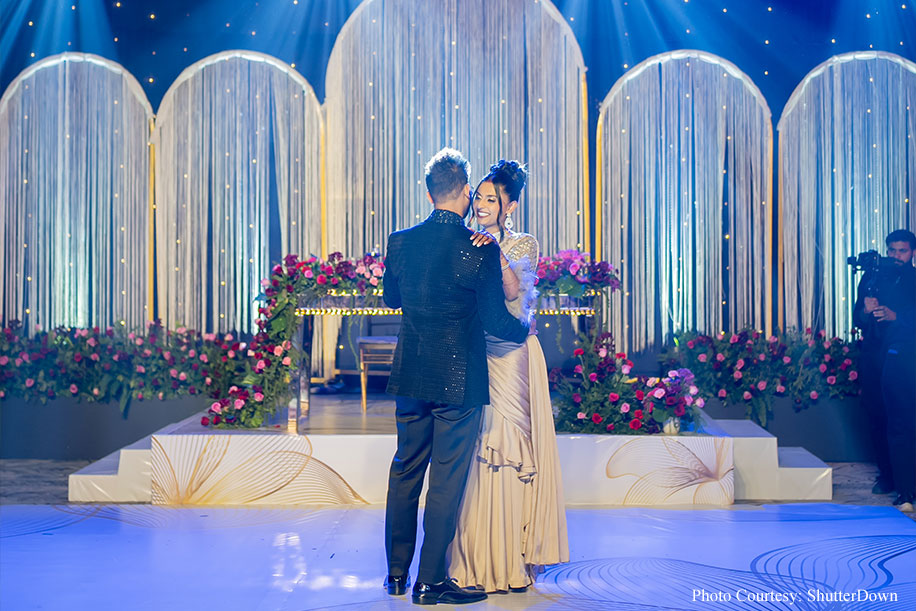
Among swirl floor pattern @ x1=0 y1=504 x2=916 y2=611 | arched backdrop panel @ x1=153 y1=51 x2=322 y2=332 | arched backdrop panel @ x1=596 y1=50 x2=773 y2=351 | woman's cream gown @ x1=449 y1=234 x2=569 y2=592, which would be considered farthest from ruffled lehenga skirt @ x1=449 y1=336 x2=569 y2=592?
arched backdrop panel @ x1=153 y1=51 x2=322 y2=332

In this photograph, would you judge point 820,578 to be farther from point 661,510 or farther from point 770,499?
point 770,499

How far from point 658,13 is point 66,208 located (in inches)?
202

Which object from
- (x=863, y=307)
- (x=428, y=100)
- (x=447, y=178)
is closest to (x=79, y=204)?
(x=428, y=100)

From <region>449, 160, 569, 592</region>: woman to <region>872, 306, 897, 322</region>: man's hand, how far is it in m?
2.55

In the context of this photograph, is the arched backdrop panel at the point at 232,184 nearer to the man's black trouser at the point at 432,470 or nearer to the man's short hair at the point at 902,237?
the man's short hair at the point at 902,237

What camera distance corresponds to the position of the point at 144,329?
285 inches

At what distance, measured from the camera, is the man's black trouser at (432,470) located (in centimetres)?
292

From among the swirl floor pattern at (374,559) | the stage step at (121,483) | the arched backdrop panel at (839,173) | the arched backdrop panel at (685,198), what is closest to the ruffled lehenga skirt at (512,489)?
the swirl floor pattern at (374,559)

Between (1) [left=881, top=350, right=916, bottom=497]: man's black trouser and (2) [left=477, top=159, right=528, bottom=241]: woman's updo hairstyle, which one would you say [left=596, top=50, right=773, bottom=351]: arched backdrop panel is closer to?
(1) [left=881, top=350, right=916, bottom=497]: man's black trouser

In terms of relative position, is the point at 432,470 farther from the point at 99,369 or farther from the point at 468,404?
the point at 99,369

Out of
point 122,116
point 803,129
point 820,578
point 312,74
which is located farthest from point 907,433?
point 122,116

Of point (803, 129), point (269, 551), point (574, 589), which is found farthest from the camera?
point (803, 129)

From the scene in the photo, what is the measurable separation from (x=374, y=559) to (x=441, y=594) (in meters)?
0.63

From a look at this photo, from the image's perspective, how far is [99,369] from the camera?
596cm
